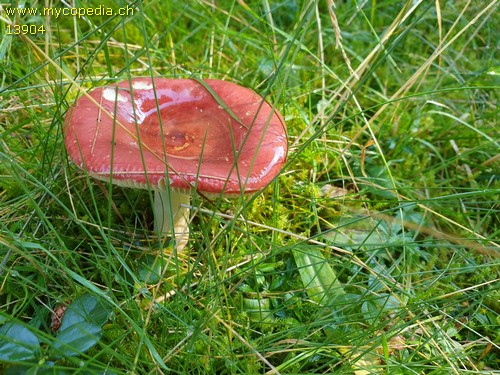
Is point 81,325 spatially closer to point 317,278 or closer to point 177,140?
point 177,140

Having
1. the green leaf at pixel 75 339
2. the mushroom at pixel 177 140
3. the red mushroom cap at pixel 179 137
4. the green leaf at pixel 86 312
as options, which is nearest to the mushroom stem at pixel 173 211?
the mushroom at pixel 177 140

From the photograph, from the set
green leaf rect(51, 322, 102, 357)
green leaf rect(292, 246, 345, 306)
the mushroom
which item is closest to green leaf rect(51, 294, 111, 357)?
green leaf rect(51, 322, 102, 357)

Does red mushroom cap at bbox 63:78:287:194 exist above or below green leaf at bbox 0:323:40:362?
above

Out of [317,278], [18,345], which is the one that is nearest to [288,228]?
[317,278]

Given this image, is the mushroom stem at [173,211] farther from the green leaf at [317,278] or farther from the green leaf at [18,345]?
the green leaf at [18,345]

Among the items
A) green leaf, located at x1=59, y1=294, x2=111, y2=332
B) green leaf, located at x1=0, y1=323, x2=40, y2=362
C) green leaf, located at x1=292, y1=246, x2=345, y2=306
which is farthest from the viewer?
green leaf, located at x1=292, y1=246, x2=345, y2=306

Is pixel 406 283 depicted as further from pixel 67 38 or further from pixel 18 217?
pixel 67 38

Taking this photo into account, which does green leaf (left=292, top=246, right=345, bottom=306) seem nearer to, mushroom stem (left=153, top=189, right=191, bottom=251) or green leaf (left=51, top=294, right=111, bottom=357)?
mushroom stem (left=153, top=189, right=191, bottom=251)

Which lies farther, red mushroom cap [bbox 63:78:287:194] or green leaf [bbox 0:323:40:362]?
red mushroom cap [bbox 63:78:287:194]

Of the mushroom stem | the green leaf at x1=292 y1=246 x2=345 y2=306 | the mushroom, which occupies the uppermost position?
the mushroom
